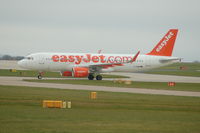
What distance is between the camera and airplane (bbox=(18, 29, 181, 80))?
5062 centimetres

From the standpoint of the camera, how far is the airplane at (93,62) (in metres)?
50.6

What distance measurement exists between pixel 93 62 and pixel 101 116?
33.2 m

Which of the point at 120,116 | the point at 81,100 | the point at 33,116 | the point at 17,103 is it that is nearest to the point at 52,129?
the point at 33,116

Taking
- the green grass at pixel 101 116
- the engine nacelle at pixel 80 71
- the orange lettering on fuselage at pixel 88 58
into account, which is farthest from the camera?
the orange lettering on fuselage at pixel 88 58

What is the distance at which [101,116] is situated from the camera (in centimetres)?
1923

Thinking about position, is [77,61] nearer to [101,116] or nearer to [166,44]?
[166,44]

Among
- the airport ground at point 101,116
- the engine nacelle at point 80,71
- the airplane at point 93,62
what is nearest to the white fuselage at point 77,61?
the airplane at point 93,62

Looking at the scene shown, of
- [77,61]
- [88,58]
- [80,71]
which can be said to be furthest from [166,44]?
[80,71]

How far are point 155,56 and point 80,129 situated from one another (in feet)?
138

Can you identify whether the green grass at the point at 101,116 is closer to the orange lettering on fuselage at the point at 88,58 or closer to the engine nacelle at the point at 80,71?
the engine nacelle at the point at 80,71

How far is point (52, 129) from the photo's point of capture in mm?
15102

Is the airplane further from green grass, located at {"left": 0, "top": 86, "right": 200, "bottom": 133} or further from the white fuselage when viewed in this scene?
green grass, located at {"left": 0, "top": 86, "right": 200, "bottom": 133}

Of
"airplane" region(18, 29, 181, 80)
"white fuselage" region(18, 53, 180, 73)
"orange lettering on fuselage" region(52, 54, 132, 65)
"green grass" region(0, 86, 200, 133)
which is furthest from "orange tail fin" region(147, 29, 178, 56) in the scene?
"green grass" region(0, 86, 200, 133)

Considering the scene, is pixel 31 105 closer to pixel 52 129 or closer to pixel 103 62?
pixel 52 129
